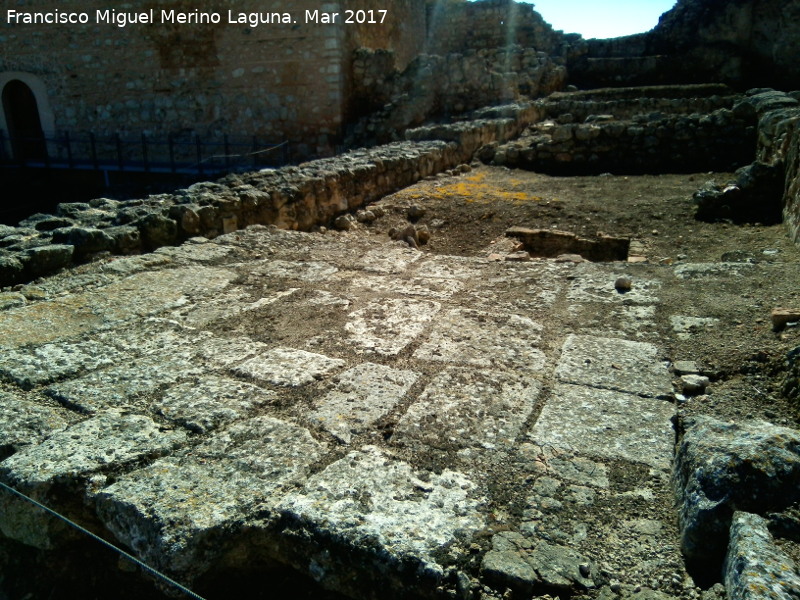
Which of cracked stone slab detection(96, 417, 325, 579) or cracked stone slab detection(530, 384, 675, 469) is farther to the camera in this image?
cracked stone slab detection(530, 384, 675, 469)

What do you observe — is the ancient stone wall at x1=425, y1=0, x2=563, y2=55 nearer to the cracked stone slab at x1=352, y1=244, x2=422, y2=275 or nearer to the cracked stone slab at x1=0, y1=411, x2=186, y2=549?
the cracked stone slab at x1=352, y1=244, x2=422, y2=275

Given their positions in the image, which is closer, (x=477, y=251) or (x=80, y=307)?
(x=80, y=307)

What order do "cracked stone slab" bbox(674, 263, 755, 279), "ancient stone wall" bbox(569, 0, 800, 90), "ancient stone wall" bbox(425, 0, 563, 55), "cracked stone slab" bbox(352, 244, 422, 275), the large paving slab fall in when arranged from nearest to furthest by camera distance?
the large paving slab → "cracked stone slab" bbox(674, 263, 755, 279) → "cracked stone slab" bbox(352, 244, 422, 275) → "ancient stone wall" bbox(569, 0, 800, 90) → "ancient stone wall" bbox(425, 0, 563, 55)

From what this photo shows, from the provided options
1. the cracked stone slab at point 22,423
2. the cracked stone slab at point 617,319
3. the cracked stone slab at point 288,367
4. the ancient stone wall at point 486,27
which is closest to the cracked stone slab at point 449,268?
the cracked stone slab at point 617,319

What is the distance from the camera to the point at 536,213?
632cm

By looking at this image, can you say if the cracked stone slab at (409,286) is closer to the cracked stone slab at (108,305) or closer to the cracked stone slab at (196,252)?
the cracked stone slab at (108,305)

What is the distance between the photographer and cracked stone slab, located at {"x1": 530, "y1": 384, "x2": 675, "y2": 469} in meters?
1.83

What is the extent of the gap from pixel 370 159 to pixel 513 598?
6.31 metres

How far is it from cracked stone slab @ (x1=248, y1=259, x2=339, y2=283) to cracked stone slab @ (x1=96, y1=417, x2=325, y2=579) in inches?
68.7

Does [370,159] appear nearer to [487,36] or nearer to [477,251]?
[477,251]

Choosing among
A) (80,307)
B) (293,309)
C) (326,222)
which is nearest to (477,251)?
(326,222)

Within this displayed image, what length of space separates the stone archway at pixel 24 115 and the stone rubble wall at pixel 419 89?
867cm

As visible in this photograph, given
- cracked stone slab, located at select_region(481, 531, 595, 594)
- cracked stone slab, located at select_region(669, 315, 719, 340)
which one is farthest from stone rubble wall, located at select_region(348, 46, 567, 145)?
cracked stone slab, located at select_region(481, 531, 595, 594)

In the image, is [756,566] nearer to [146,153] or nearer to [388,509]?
[388,509]
